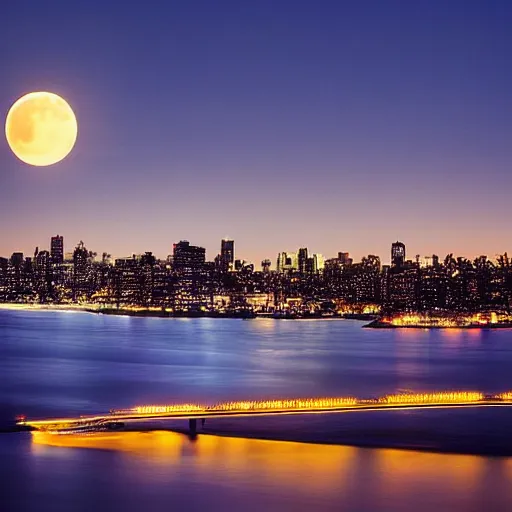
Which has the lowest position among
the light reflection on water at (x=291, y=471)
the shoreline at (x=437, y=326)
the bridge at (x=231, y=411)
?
the light reflection on water at (x=291, y=471)

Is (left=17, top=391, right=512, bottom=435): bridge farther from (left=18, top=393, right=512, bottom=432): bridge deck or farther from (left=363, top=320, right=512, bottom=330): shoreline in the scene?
Answer: (left=363, top=320, right=512, bottom=330): shoreline

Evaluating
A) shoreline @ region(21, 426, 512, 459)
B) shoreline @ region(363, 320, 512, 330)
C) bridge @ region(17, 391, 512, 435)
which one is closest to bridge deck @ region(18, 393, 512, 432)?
bridge @ region(17, 391, 512, 435)

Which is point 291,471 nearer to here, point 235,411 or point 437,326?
point 235,411

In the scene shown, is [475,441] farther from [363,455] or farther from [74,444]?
[74,444]

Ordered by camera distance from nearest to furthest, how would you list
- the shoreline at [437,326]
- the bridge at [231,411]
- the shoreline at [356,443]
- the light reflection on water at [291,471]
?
the light reflection on water at [291,471] < the shoreline at [356,443] < the bridge at [231,411] < the shoreline at [437,326]

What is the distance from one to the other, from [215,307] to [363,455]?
66.0 meters

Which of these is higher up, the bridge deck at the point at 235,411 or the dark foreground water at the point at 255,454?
the bridge deck at the point at 235,411

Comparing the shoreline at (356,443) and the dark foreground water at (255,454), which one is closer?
Result: the dark foreground water at (255,454)

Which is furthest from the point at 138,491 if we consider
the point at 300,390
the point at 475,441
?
the point at 300,390

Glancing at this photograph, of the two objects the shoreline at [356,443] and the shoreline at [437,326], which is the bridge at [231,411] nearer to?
the shoreline at [356,443]

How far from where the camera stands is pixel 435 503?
492 inches

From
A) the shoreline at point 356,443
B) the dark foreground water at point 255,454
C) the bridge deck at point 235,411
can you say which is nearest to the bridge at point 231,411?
the bridge deck at point 235,411

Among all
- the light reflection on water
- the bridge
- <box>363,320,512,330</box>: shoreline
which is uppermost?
the bridge

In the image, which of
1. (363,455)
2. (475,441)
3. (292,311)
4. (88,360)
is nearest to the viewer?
(363,455)
